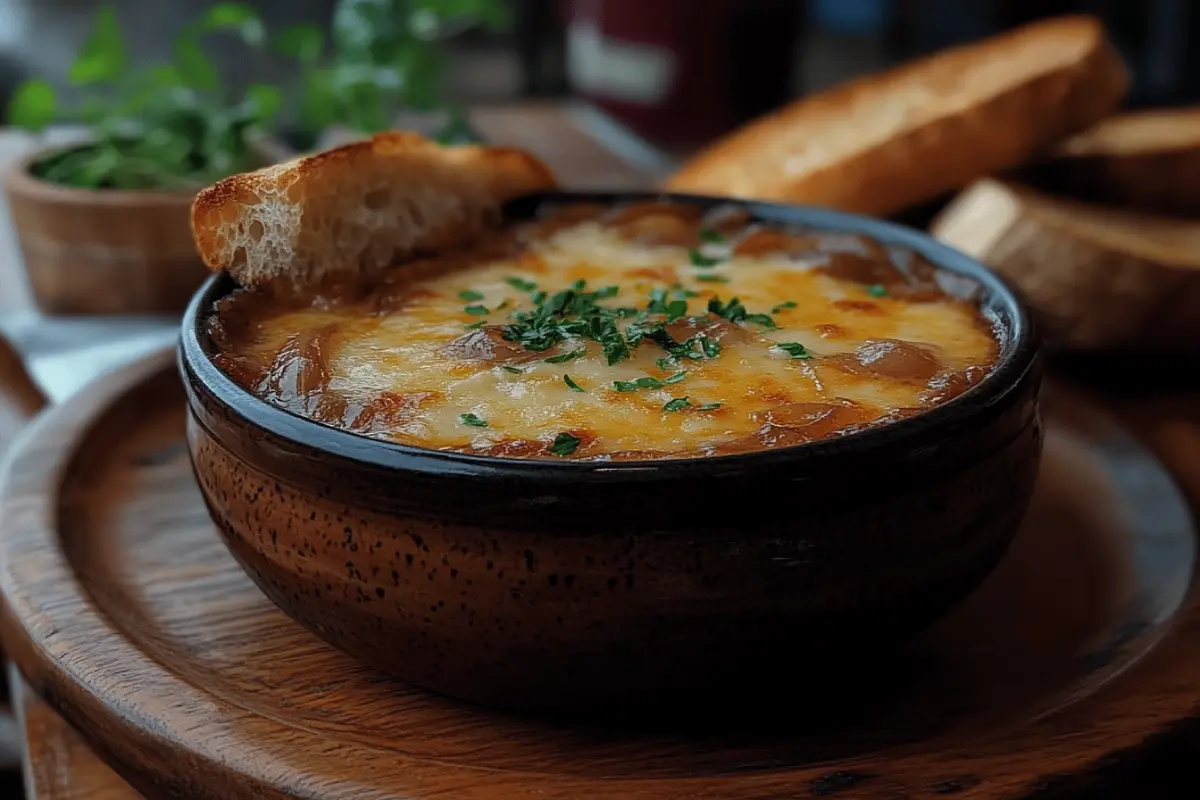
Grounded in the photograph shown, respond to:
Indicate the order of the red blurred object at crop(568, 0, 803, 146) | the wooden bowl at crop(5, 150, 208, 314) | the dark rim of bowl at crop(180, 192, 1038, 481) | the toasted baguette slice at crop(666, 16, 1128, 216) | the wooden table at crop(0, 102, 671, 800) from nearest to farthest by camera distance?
the dark rim of bowl at crop(180, 192, 1038, 481)
the wooden table at crop(0, 102, 671, 800)
the wooden bowl at crop(5, 150, 208, 314)
the toasted baguette slice at crop(666, 16, 1128, 216)
the red blurred object at crop(568, 0, 803, 146)

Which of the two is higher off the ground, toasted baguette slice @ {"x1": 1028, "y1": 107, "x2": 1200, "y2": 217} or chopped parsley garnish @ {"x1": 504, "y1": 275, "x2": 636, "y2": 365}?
chopped parsley garnish @ {"x1": 504, "y1": 275, "x2": 636, "y2": 365}

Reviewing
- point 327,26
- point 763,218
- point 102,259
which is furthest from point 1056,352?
point 327,26

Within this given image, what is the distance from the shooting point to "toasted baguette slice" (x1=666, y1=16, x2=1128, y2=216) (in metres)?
2.35

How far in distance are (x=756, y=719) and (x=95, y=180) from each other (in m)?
1.87

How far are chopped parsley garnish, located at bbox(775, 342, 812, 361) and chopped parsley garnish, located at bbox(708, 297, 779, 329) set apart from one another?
2.3 inches

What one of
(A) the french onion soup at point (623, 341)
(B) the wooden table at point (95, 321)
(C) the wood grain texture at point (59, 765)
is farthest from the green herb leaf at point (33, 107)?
(C) the wood grain texture at point (59, 765)

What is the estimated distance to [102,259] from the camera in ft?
7.41

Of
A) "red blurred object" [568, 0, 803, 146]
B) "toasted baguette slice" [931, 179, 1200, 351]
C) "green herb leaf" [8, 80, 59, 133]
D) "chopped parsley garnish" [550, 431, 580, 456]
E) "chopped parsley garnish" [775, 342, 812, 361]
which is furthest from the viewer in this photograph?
"red blurred object" [568, 0, 803, 146]

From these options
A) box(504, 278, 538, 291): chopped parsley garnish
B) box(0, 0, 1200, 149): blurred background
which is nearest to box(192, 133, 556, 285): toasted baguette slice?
box(504, 278, 538, 291): chopped parsley garnish

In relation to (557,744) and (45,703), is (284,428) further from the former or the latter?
(45,703)

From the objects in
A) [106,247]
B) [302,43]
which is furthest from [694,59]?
[106,247]

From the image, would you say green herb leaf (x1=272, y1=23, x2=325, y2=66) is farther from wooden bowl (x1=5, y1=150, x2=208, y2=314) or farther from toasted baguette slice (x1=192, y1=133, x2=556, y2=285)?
toasted baguette slice (x1=192, y1=133, x2=556, y2=285)

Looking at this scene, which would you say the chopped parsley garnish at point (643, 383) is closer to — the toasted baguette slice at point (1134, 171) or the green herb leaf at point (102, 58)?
the toasted baguette slice at point (1134, 171)

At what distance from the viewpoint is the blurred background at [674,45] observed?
3.02m
